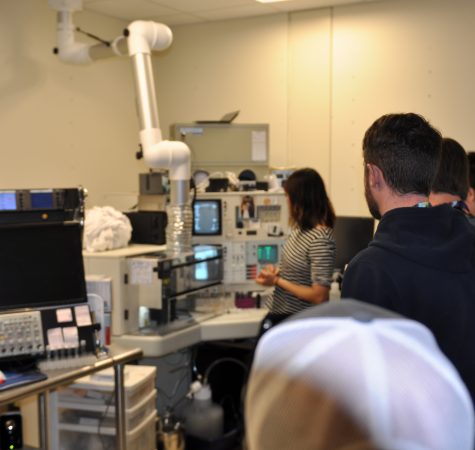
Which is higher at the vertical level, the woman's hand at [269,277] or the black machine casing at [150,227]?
the black machine casing at [150,227]

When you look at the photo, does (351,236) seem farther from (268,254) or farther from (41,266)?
(41,266)

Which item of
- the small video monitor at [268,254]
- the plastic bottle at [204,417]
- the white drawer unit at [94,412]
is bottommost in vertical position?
the plastic bottle at [204,417]

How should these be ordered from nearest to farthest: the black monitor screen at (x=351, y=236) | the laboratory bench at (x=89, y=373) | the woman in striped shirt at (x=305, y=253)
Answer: the laboratory bench at (x=89, y=373) → the woman in striped shirt at (x=305, y=253) → the black monitor screen at (x=351, y=236)

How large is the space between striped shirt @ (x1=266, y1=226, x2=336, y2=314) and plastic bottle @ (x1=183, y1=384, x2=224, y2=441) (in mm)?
790

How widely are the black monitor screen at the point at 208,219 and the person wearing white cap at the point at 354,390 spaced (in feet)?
10.0

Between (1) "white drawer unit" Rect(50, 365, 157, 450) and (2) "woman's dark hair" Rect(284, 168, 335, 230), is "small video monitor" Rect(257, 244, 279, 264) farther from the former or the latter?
(1) "white drawer unit" Rect(50, 365, 157, 450)

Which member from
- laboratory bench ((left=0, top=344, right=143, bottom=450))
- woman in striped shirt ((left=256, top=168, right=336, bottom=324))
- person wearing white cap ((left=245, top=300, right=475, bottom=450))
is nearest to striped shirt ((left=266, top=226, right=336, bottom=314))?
woman in striped shirt ((left=256, top=168, right=336, bottom=324))

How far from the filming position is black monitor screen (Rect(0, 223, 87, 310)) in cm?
240

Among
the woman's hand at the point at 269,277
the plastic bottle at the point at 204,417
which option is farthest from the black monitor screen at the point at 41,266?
the plastic bottle at the point at 204,417

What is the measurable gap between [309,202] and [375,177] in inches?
64.6

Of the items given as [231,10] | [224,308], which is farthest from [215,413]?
[231,10]

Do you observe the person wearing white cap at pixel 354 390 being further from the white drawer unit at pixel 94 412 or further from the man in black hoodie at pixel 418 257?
the white drawer unit at pixel 94 412

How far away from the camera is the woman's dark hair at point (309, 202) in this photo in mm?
3066

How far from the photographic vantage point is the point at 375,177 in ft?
4.75
